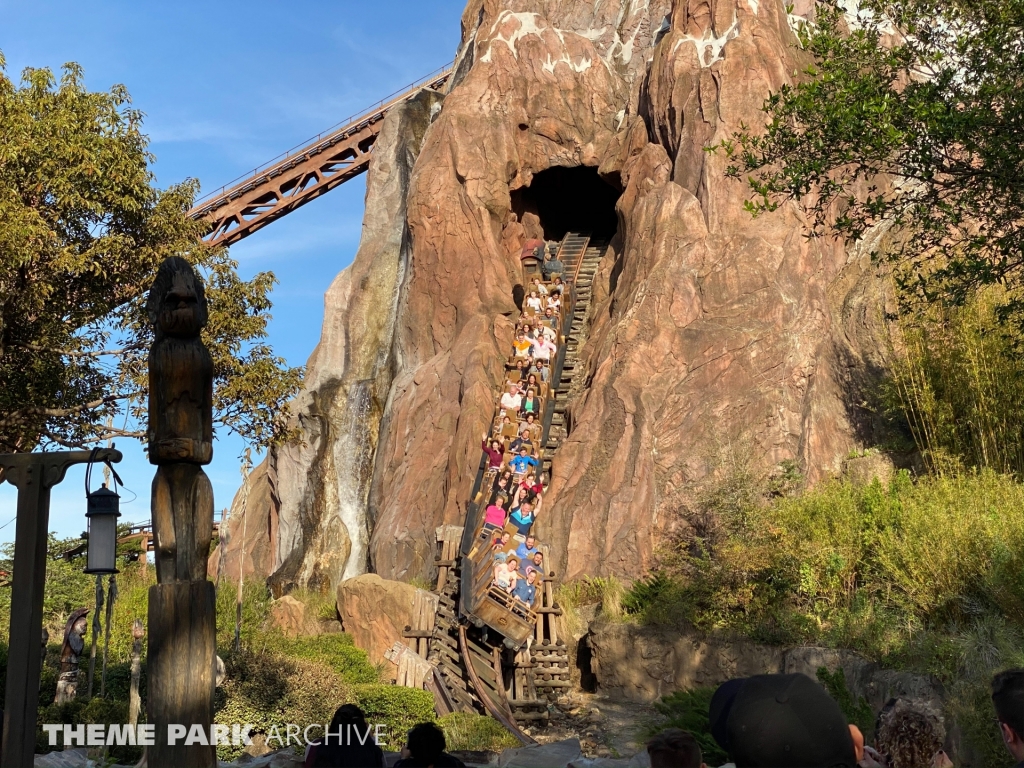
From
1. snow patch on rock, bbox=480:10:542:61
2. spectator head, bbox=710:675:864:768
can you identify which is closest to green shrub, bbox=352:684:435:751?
spectator head, bbox=710:675:864:768

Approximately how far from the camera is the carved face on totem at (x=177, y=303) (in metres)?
6.46

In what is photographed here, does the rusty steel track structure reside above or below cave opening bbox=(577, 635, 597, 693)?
above

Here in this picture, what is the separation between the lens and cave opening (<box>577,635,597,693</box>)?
1628 cm

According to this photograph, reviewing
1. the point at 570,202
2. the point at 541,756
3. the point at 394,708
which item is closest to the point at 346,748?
the point at 541,756

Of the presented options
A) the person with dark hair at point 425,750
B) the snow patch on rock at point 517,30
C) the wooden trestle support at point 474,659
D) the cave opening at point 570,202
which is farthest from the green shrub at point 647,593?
the snow patch on rock at point 517,30

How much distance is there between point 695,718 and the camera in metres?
10.8

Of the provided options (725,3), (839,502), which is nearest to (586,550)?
(839,502)

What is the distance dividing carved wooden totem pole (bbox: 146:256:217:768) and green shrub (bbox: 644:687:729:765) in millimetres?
4884

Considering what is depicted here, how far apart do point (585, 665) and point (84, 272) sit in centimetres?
888

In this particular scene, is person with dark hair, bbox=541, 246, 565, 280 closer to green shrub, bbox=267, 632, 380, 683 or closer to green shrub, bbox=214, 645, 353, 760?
green shrub, bbox=267, 632, 380, 683

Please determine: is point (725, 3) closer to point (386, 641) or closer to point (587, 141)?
point (587, 141)

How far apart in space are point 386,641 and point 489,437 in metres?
4.57

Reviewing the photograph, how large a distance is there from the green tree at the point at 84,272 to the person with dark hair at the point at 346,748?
8602 millimetres

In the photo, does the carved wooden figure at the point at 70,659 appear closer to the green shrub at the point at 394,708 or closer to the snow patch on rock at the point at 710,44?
the green shrub at the point at 394,708
